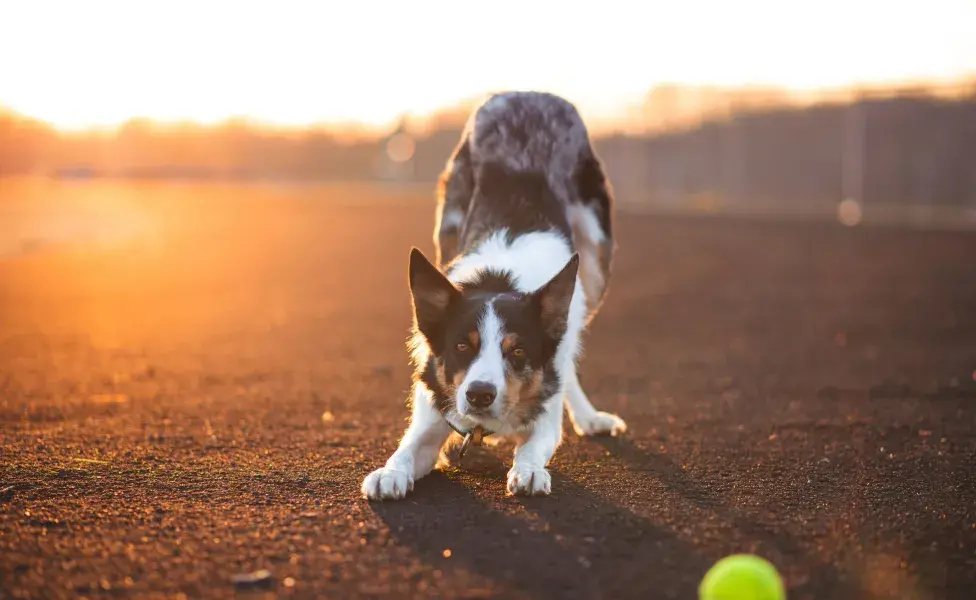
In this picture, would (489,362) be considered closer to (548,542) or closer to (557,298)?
(557,298)

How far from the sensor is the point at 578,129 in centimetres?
862

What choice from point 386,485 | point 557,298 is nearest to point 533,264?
point 557,298

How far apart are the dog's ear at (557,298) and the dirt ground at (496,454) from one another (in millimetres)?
902

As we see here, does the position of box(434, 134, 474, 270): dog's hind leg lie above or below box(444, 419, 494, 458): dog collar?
above

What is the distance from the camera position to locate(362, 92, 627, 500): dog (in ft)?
18.7

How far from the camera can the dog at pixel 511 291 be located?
570 cm

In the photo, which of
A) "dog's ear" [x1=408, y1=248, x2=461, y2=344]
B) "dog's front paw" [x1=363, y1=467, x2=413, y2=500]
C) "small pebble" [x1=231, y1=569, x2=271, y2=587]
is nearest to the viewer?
"small pebble" [x1=231, y1=569, x2=271, y2=587]

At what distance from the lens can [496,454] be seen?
681 centimetres

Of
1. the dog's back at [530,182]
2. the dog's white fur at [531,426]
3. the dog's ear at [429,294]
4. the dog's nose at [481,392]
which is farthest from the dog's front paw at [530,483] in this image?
the dog's back at [530,182]

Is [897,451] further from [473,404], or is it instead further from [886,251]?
[886,251]

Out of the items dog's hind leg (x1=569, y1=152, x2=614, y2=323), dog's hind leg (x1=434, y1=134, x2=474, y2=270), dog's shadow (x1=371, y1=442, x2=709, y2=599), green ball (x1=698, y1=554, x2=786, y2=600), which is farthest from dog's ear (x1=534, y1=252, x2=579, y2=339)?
green ball (x1=698, y1=554, x2=786, y2=600)

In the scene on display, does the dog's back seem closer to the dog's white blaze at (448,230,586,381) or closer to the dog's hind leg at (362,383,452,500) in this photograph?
the dog's white blaze at (448,230,586,381)

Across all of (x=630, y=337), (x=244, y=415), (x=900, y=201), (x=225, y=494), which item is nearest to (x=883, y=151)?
(x=900, y=201)

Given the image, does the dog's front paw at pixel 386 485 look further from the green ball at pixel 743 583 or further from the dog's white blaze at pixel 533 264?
the green ball at pixel 743 583
